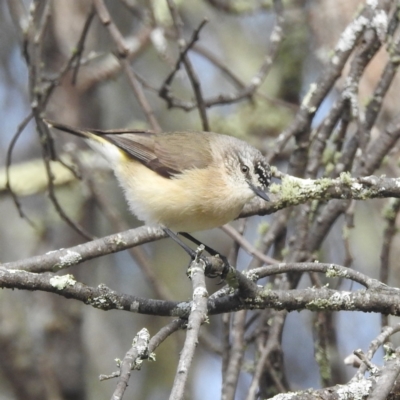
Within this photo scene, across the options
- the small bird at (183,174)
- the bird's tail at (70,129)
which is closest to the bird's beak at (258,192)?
the small bird at (183,174)

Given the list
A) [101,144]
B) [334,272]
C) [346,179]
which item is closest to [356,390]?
[334,272]

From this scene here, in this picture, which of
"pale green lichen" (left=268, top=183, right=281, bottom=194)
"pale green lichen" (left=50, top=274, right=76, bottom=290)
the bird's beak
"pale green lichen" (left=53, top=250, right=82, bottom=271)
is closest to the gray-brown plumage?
the bird's beak

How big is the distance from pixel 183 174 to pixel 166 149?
Answer: 0.32m

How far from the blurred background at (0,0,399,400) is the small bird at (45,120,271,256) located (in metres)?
0.60

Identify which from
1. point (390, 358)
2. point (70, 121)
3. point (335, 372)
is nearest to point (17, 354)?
point (70, 121)

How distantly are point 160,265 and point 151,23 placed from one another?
359 centimetres

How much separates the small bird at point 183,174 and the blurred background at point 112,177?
1.98 ft

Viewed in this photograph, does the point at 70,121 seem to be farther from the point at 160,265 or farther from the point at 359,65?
the point at 359,65

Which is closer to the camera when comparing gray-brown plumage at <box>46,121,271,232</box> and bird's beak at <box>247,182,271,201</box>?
bird's beak at <box>247,182,271,201</box>

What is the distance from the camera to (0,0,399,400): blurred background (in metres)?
5.51

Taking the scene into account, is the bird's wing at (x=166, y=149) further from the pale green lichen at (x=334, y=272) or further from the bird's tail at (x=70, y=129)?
the pale green lichen at (x=334, y=272)

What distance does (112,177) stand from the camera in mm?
6578

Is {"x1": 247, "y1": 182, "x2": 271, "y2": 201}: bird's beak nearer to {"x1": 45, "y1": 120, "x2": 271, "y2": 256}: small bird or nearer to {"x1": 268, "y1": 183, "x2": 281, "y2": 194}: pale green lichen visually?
{"x1": 45, "y1": 120, "x2": 271, "y2": 256}: small bird

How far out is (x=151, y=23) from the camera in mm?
5297
